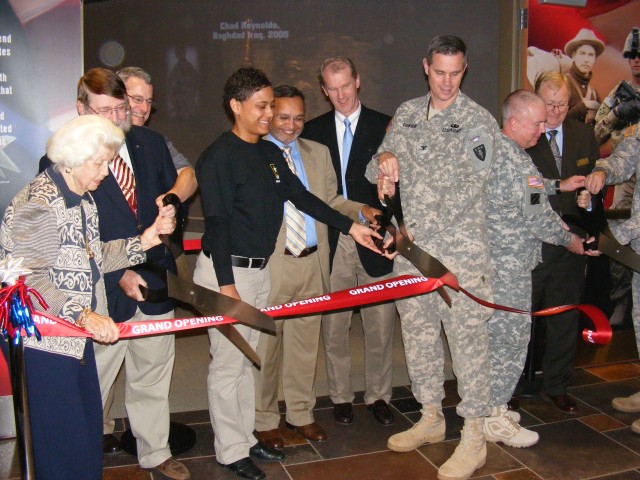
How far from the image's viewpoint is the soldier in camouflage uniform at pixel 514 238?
367 centimetres

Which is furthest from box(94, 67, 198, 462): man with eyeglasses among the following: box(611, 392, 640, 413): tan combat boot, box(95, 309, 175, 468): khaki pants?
box(611, 392, 640, 413): tan combat boot

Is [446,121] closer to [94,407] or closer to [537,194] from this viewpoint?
[537,194]

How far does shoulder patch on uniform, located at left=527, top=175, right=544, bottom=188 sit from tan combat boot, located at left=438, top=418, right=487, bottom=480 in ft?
4.03

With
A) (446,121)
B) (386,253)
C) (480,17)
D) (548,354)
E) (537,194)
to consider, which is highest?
(480,17)

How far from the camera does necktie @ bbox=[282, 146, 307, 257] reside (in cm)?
376

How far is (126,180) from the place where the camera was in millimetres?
3248

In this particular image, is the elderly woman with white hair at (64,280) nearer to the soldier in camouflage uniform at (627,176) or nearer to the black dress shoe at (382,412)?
the black dress shoe at (382,412)

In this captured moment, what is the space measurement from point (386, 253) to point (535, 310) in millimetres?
1370

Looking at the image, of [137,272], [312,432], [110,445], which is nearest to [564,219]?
[312,432]

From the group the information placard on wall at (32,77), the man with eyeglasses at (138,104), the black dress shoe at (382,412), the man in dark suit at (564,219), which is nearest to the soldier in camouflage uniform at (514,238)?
the man in dark suit at (564,219)

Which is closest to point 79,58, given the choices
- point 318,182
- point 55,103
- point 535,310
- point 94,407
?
point 55,103

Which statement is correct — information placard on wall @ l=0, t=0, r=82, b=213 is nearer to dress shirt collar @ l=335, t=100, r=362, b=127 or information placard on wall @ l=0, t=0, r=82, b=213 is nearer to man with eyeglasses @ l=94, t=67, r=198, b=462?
man with eyeglasses @ l=94, t=67, r=198, b=462

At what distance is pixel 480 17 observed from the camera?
5723mm

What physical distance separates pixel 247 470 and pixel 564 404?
6.85 feet
